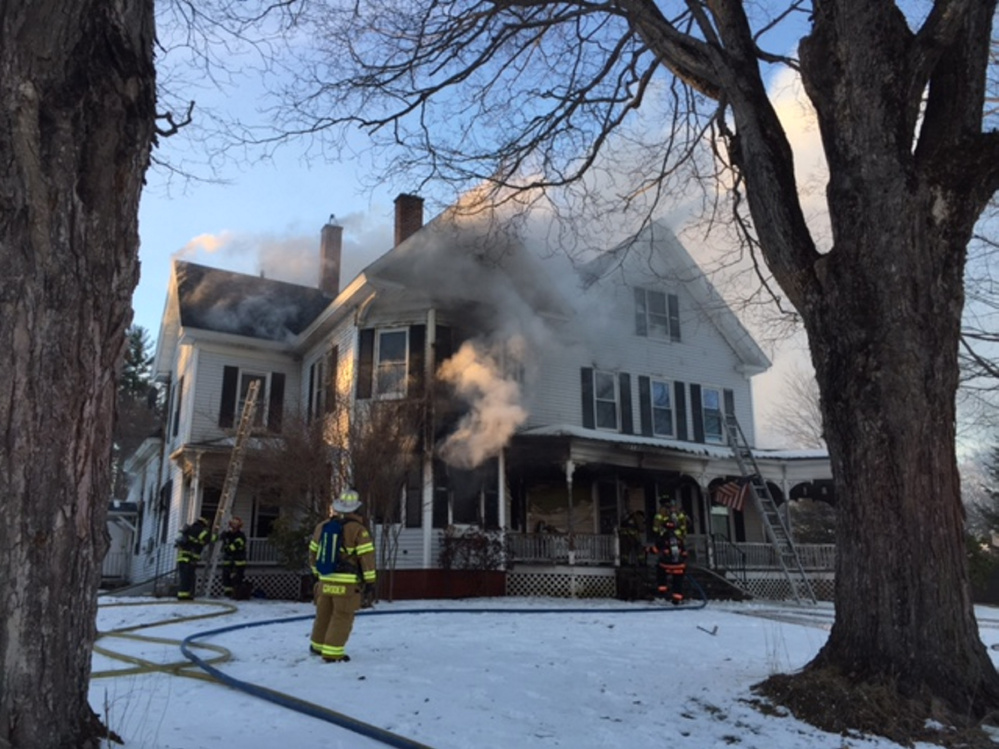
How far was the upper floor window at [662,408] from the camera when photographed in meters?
19.3

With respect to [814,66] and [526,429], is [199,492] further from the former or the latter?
[814,66]

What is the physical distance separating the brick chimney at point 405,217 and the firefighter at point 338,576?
11.7 meters

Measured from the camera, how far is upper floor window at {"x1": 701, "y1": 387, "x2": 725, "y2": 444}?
1986cm

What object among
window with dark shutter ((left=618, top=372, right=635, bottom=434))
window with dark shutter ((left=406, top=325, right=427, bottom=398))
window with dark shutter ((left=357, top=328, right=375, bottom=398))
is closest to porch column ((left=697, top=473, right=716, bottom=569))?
window with dark shutter ((left=618, top=372, right=635, bottom=434))

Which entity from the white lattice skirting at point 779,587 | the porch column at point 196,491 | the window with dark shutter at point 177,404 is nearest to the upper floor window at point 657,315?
the white lattice skirting at point 779,587

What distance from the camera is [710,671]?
6.22 meters

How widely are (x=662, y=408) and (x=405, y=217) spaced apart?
742cm

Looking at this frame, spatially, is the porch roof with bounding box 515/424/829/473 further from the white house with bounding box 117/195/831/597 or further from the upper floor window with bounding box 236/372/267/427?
the upper floor window with bounding box 236/372/267/427

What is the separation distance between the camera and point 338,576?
264 inches

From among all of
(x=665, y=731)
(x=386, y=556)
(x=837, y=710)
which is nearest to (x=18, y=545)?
(x=665, y=731)

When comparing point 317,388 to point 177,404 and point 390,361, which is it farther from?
point 177,404

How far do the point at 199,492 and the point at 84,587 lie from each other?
49.6 ft

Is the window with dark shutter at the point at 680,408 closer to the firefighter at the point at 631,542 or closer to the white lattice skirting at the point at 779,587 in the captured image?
the firefighter at the point at 631,542

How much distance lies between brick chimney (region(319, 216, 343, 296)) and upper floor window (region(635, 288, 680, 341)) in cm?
833
